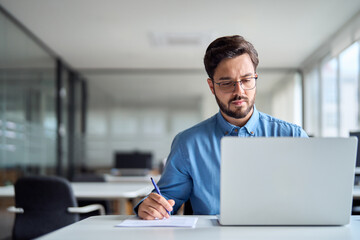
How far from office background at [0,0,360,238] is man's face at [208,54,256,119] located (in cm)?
261

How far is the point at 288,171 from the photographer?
116cm

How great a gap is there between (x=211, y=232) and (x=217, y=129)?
63 centimetres

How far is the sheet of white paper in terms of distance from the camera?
1.28 metres

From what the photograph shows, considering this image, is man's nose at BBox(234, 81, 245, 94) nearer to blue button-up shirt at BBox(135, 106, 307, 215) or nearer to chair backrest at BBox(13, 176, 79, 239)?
blue button-up shirt at BBox(135, 106, 307, 215)

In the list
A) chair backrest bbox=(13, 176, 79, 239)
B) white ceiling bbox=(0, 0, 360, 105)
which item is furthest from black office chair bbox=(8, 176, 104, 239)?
white ceiling bbox=(0, 0, 360, 105)

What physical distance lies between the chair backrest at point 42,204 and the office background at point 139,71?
2.28 meters

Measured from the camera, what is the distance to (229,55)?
1.61 meters

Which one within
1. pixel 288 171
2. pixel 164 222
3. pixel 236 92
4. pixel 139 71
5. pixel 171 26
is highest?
pixel 171 26

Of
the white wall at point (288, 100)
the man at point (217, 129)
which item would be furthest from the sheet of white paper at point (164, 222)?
the white wall at point (288, 100)

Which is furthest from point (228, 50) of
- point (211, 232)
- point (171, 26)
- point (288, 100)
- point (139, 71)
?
point (288, 100)

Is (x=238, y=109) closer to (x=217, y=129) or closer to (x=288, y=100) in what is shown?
(x=217, y=129)

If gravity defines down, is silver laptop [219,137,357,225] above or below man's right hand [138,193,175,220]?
above

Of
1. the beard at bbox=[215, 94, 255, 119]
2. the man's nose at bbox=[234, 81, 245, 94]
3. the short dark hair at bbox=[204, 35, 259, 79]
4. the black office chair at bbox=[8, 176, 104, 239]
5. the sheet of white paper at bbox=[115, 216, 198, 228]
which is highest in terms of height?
the short dark hair at bbox=[204, 35, 259, 79]

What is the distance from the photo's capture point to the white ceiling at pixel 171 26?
5227 mm
